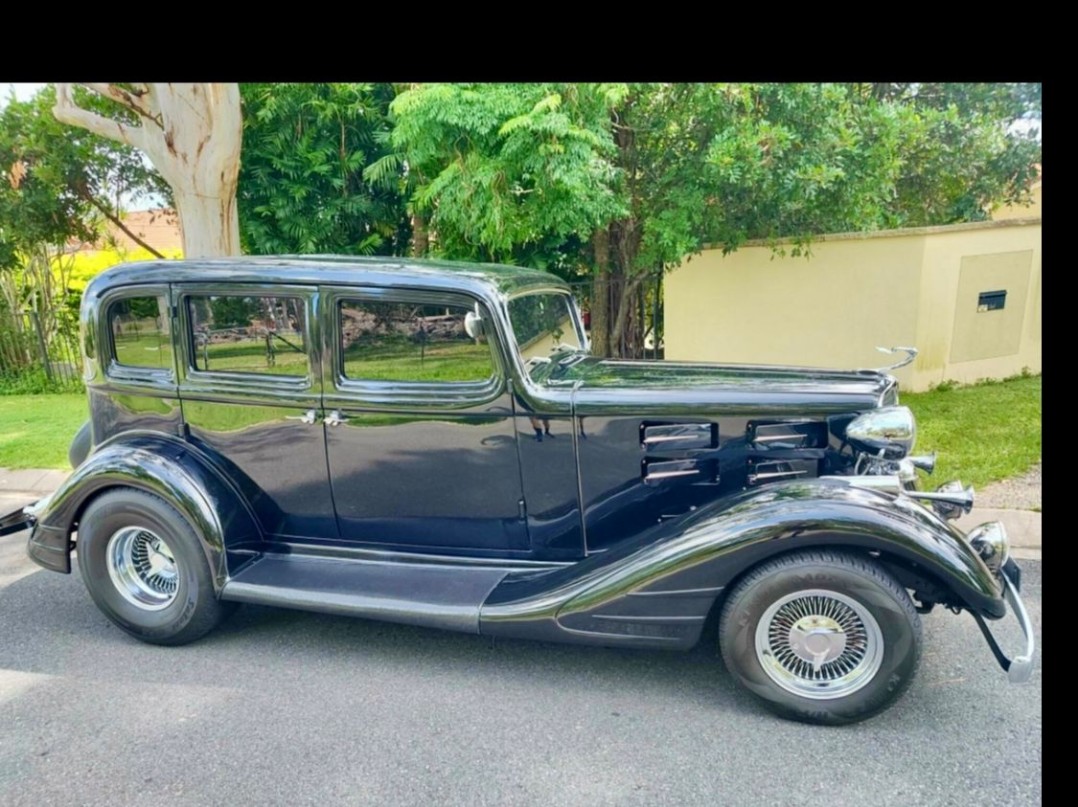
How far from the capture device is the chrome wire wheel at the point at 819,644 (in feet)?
8.50

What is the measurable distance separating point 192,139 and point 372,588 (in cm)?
540

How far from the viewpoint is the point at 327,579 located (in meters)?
3.23

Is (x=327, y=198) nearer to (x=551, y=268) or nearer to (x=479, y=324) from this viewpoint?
(x=551, y=268)

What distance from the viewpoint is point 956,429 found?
615 centimetres

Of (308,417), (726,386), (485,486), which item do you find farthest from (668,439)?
(308,417)

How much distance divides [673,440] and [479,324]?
1008 millimetres

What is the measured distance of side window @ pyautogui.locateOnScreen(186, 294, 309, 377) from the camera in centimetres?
329

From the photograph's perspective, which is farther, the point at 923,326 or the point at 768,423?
the point at 923,326

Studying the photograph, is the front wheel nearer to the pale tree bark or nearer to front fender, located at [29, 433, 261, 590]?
A: front fender, located at [29, 433, 261, 590]

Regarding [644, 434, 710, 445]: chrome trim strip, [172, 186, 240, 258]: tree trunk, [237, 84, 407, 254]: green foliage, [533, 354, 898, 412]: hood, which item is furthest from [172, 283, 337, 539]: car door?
[237, 84, 407, 254]: green foliage

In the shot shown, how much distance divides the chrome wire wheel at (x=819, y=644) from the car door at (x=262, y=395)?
2132mm

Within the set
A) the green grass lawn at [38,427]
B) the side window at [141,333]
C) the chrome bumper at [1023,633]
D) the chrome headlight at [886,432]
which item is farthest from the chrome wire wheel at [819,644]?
the green grass lawn at [38,427]

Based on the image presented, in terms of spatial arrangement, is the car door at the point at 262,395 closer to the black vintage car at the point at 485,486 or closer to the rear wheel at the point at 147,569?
the black vintage car at the point at 485,486
